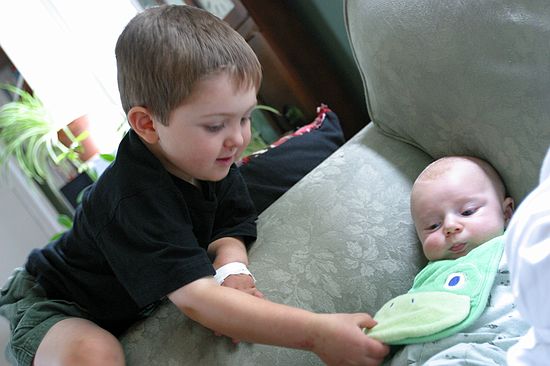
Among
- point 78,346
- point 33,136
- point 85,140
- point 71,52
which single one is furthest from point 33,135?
point 78,346

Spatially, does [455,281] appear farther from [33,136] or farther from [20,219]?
[20,219]

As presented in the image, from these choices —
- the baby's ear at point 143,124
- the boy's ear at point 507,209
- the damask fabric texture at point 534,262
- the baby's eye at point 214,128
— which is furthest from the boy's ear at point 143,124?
the damask fabric texture at point 534,262

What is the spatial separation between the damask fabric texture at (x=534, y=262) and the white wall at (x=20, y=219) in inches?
99.5

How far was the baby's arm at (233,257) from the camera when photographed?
3.63 feet

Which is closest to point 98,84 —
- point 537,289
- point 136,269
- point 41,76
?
point 41,76

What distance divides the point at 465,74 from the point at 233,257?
540 millimetres

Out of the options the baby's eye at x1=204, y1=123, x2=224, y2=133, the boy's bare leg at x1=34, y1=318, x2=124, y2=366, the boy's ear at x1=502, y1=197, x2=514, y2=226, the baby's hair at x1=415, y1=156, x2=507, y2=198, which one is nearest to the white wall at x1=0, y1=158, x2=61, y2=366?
the boy's bare leg at x1=34, y1=318, x2=124, y2=366

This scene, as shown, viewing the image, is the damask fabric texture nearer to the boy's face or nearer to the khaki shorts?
the boy's face

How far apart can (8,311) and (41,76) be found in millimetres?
1488

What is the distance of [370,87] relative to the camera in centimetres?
130

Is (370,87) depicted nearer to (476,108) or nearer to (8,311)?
(476,108)

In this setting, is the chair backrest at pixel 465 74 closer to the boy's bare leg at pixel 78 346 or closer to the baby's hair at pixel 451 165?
the baby's hair at pixel 451 165

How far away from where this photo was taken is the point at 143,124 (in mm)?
1132

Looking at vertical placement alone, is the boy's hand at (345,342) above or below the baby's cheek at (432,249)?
above
